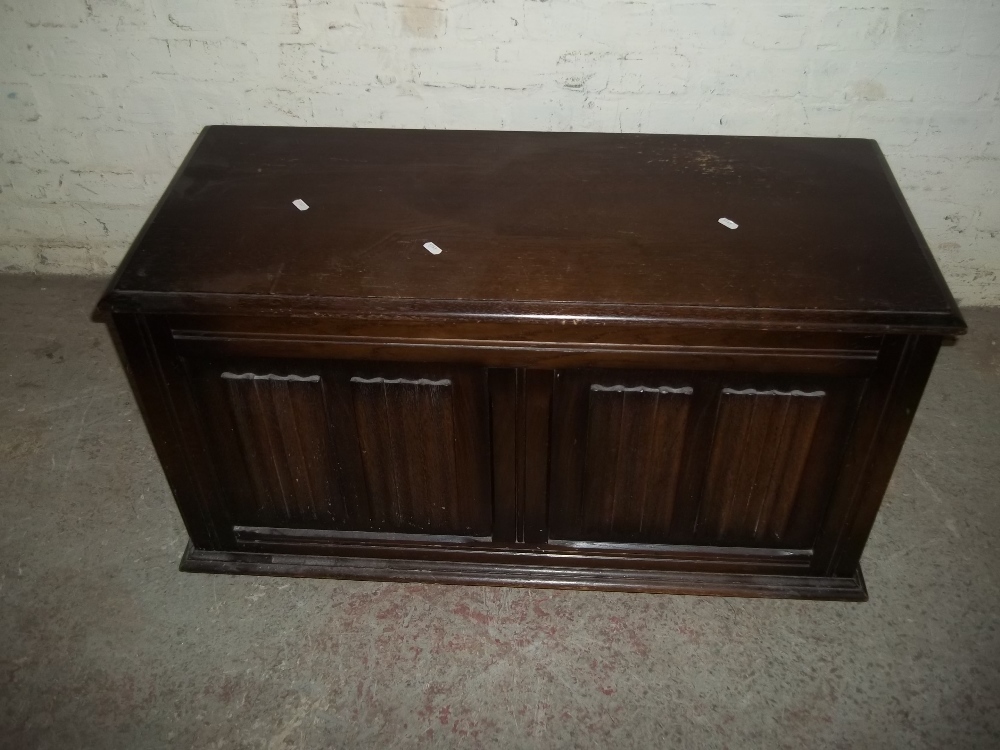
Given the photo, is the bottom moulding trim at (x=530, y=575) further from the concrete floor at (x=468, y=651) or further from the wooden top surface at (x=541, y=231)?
the wooden top surface at (x=541, y=231)

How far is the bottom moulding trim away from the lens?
6.11ft

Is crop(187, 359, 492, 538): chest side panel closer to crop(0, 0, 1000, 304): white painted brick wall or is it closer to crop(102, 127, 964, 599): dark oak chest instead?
crop(102, 127, 964, 599): dark oak chest

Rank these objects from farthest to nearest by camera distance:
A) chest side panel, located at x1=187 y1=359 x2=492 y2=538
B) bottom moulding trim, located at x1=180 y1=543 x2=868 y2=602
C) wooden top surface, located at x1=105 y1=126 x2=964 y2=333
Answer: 1. bottom moulding trim, located at x1=180 y1=543 x2=868 y2=602
2. chest side panel, located at x1=187 y1=359 x2=492 y2=538
3. wooden top surface, located at x1=105 y1=126 x2=964 y2=333

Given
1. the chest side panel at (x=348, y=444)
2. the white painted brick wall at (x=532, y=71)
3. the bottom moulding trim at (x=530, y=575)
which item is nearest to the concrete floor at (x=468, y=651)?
the bottom moulding trim at (x=530, y=575)

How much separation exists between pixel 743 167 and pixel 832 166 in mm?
190

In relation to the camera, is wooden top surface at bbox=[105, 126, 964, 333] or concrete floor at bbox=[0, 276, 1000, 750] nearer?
wooden top surface at bbox=[105, 126, 964, 333]

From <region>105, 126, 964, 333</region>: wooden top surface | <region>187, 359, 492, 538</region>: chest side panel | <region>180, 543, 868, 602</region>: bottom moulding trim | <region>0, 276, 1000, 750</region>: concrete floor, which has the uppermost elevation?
<region>105, 126, 964, 333</region>: wooden top surface

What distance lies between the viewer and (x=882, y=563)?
1.96 m

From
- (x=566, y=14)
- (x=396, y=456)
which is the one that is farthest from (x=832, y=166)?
(x=396, y=456)

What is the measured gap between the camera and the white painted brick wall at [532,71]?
6.57ft

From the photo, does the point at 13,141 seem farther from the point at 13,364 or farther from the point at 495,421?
the point at 495,421

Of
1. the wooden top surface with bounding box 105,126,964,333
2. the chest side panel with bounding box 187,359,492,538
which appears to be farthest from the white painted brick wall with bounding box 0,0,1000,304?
the chest side panel with bounding box 187,359,492,538

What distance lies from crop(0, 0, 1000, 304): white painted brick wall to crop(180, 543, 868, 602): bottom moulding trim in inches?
42.5

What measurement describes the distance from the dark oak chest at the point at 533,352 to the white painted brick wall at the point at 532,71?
9.0 inches
